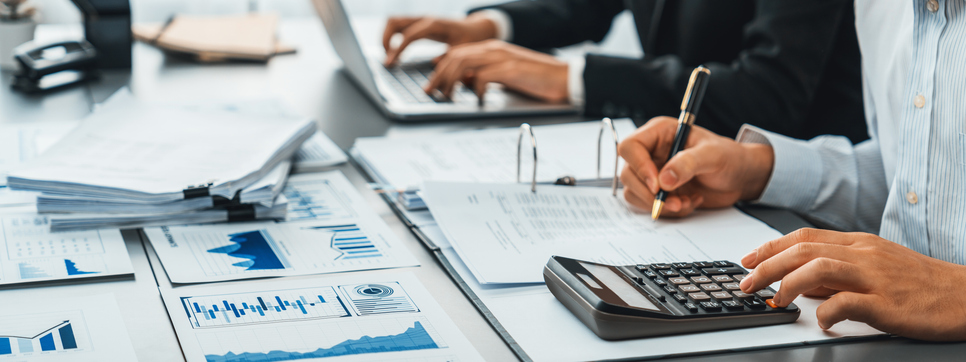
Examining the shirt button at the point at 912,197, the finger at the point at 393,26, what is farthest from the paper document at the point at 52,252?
the finger at the point at 393,26

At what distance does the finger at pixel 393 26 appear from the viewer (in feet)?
5.34

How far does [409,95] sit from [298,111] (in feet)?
0.62

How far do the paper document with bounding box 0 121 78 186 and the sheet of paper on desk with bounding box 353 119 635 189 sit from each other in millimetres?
398

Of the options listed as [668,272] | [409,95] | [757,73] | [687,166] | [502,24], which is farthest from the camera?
[502,24]

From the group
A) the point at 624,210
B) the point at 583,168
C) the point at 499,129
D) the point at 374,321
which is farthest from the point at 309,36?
the point at 374,321

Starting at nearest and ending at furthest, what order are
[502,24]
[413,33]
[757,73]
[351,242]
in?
1. [351,242]
2. [757,73]
3. [413,33]
4. [502,24]

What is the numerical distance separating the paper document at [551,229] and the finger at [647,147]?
1.6 inches

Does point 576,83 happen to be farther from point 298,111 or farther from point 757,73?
point 298,111

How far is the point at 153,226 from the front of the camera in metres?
0.81

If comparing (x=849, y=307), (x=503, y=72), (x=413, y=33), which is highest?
(x=413, y=33)

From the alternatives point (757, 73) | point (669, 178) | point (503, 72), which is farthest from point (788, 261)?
point (503, 72)

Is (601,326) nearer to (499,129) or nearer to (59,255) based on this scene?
(59,255)

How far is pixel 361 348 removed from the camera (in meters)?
0.59

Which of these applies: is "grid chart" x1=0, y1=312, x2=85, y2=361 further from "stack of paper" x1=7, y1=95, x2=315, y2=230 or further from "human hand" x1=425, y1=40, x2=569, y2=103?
"human hand" x1=425, y1=40, x2=569, y2=103
